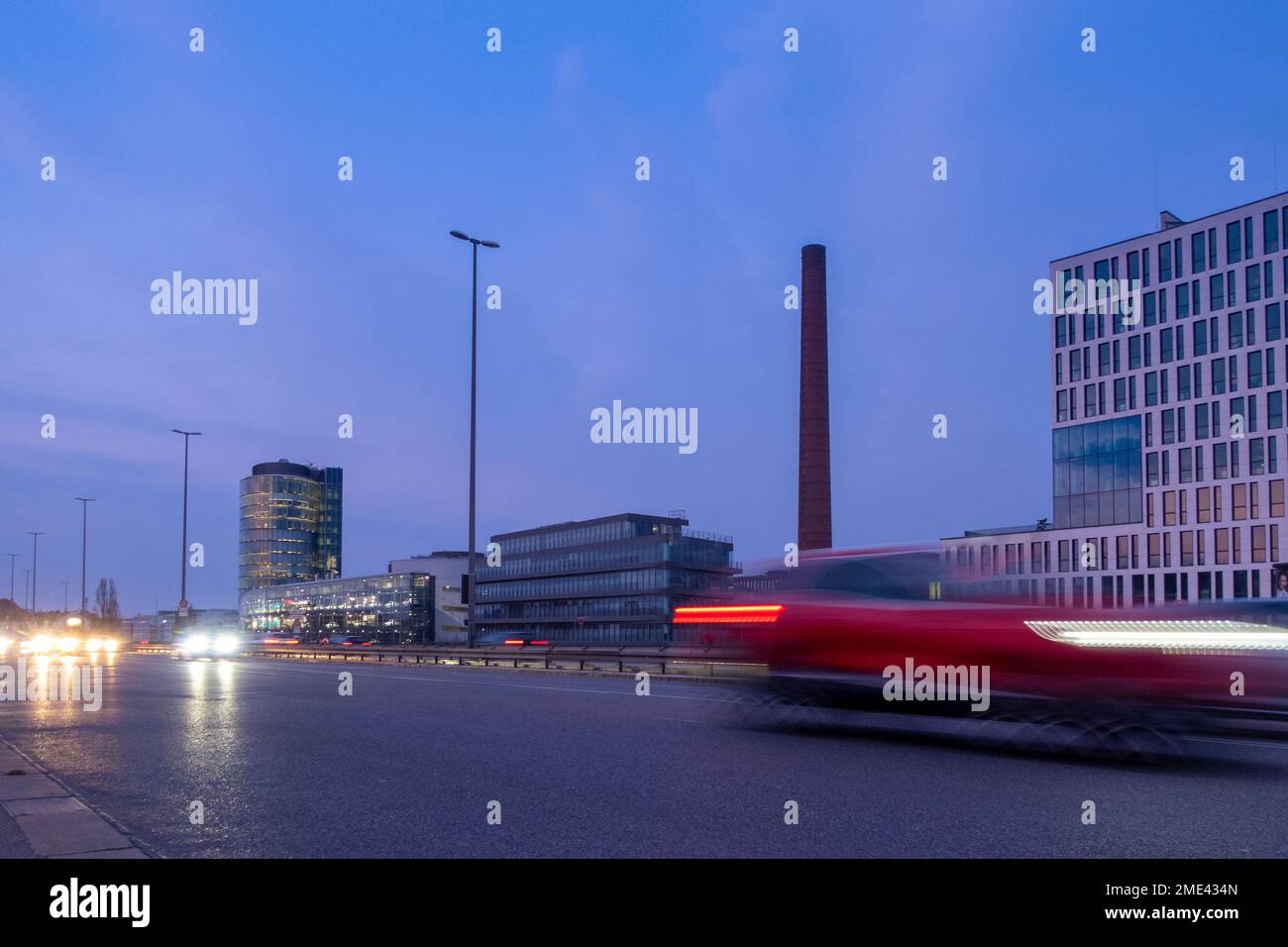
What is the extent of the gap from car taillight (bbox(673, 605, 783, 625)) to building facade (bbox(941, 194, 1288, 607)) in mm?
54924

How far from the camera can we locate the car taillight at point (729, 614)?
37.6 feet

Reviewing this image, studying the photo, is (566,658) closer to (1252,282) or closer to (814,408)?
(814,408)

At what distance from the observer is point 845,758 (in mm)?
9516

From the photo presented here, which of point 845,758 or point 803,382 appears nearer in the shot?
point 845,758

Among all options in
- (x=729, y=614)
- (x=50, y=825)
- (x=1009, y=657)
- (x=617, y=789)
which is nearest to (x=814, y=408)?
(x=729, y=614)

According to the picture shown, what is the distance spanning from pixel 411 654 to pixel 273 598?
508 ft

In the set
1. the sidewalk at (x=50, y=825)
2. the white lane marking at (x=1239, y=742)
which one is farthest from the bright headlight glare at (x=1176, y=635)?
the sidewalk at (x=50, y=825)

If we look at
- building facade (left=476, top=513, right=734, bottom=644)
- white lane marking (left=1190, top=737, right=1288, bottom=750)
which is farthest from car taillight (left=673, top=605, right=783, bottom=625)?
building facade (left=476, top=513, right=734, bottom=644)

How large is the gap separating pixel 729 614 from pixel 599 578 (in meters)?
100

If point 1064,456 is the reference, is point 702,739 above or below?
below

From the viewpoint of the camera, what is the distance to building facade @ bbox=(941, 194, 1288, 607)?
6681 cm
